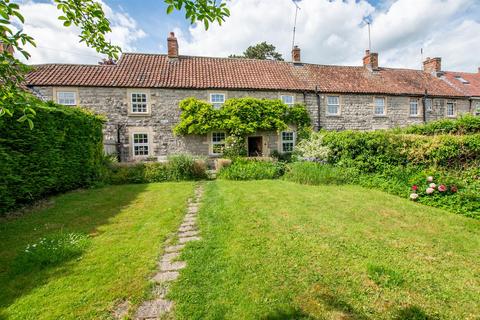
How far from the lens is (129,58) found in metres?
16.8

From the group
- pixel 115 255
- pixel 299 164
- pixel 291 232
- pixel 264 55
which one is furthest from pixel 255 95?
pixel 264 55

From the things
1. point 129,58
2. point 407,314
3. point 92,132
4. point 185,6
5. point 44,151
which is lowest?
point 407,314

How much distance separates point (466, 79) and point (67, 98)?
1361 inches

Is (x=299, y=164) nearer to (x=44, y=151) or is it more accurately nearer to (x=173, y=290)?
(x=173, y=290)

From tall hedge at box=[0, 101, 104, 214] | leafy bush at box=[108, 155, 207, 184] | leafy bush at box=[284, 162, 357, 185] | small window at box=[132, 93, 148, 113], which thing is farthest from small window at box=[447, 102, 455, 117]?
tall hedge at box=[0, 101, 104, 214]

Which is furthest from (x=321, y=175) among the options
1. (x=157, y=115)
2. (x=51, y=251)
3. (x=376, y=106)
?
(x=376, y=106)

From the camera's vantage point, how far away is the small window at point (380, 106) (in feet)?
61.4

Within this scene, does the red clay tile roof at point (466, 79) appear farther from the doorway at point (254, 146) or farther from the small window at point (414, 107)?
the doorway at point (254, 146)

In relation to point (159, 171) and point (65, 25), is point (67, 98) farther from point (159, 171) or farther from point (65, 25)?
point (65, 25)

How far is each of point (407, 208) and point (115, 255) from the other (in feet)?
22.8

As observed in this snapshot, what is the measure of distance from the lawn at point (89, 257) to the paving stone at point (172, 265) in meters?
0.13

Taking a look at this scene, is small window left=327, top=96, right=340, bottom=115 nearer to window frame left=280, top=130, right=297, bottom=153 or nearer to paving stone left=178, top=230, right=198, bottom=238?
window frame left=280, top=130, right=297, bottom=153

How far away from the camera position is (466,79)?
23.3 meters

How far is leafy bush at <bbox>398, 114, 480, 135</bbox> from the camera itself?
8.33 m
